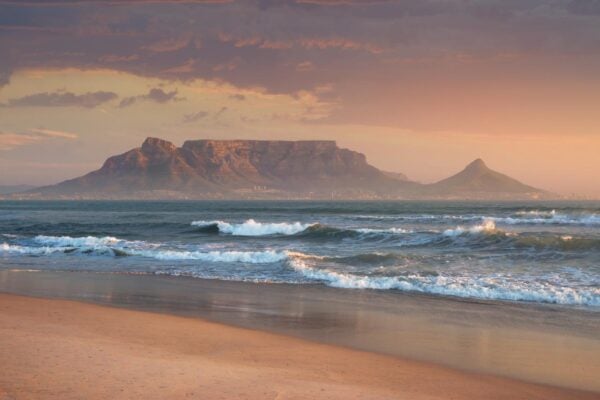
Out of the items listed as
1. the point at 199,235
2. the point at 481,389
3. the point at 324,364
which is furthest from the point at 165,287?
the point at 199,235

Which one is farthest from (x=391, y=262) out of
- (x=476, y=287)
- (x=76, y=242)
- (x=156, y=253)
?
(x=76, y=242)

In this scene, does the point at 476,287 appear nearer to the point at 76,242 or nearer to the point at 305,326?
the point at 305,326

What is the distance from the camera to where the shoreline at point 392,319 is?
351 inches

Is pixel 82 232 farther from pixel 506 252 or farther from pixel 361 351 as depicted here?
pixel 361 351

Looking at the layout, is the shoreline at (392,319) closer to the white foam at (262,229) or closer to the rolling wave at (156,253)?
the rolling wave at (156,253)

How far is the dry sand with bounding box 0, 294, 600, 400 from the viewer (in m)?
6.57

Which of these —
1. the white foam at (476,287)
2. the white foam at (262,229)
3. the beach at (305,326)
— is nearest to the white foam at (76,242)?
the beach at (305,326)

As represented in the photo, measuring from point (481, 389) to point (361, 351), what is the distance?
2213mm

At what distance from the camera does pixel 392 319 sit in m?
12.1

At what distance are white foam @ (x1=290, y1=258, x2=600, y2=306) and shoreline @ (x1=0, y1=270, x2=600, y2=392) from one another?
0.81 m

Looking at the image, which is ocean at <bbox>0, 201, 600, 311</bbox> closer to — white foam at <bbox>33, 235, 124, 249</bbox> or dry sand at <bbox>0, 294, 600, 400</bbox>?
white foam at <bbox>33, 235, 124, 249</bbox>

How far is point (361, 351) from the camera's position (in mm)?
9352

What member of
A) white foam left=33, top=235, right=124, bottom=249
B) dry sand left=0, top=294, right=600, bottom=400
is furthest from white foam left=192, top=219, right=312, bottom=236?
dry sand left=0, top=294, right=600, bottom=400

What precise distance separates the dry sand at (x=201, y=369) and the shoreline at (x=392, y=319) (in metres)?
0.69
